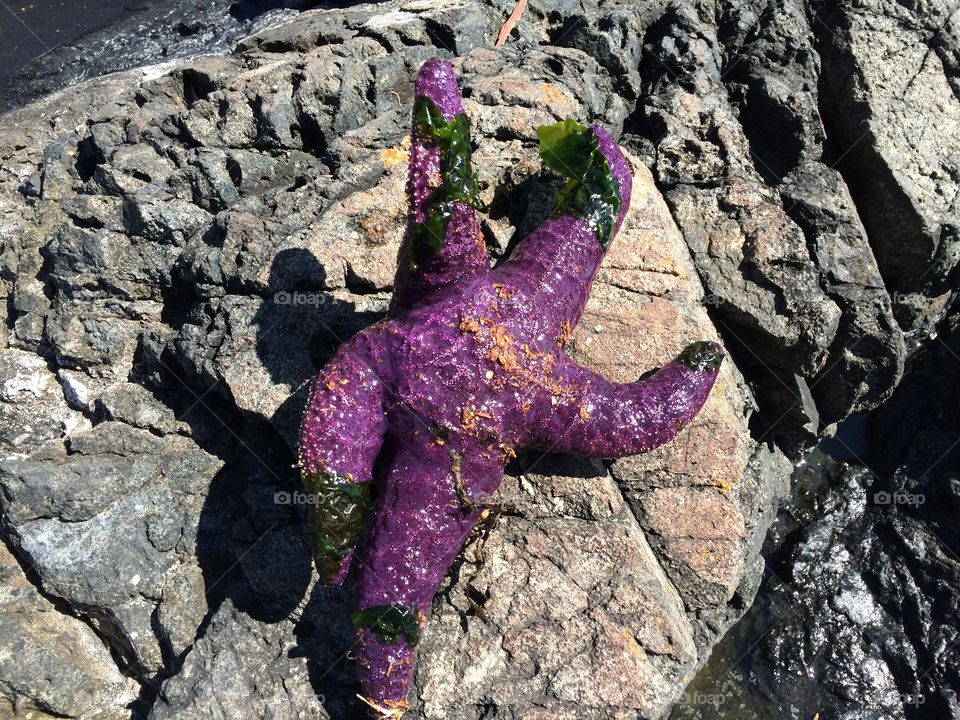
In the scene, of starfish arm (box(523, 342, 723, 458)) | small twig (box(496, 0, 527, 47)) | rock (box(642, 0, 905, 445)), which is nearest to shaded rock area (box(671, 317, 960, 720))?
rock (box(642, 0, 905, 445))

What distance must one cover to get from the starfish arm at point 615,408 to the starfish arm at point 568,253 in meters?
0.37

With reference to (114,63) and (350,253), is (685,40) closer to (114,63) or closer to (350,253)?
(350,253)

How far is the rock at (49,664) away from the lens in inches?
197

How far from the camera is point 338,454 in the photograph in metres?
4.13

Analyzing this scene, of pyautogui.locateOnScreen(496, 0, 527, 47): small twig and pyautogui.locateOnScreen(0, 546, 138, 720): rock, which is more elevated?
pyautogui.locateOnScreen(496, 0, 527, 47): small twig

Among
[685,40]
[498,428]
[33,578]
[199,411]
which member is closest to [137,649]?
[33,578]

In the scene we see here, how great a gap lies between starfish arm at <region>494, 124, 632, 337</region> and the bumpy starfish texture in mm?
17

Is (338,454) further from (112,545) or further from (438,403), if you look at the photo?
(112,545)

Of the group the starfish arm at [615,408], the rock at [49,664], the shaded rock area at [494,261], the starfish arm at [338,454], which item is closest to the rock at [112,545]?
the shaded rock area at [494,261]

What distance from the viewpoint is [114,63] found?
28.7ft

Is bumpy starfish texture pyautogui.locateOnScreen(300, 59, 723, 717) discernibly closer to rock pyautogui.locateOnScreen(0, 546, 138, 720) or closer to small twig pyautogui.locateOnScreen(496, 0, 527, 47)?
rock pyautogui.locateOnScreen(0, 546, 138, 720)

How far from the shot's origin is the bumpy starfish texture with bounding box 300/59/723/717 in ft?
13.5

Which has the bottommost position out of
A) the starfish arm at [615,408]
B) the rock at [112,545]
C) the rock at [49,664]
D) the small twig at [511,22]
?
the rock at [49,664]

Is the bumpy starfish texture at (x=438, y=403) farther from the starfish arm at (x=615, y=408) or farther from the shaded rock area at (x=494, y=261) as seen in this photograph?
the shaded rock area at (x=494, y=261)
